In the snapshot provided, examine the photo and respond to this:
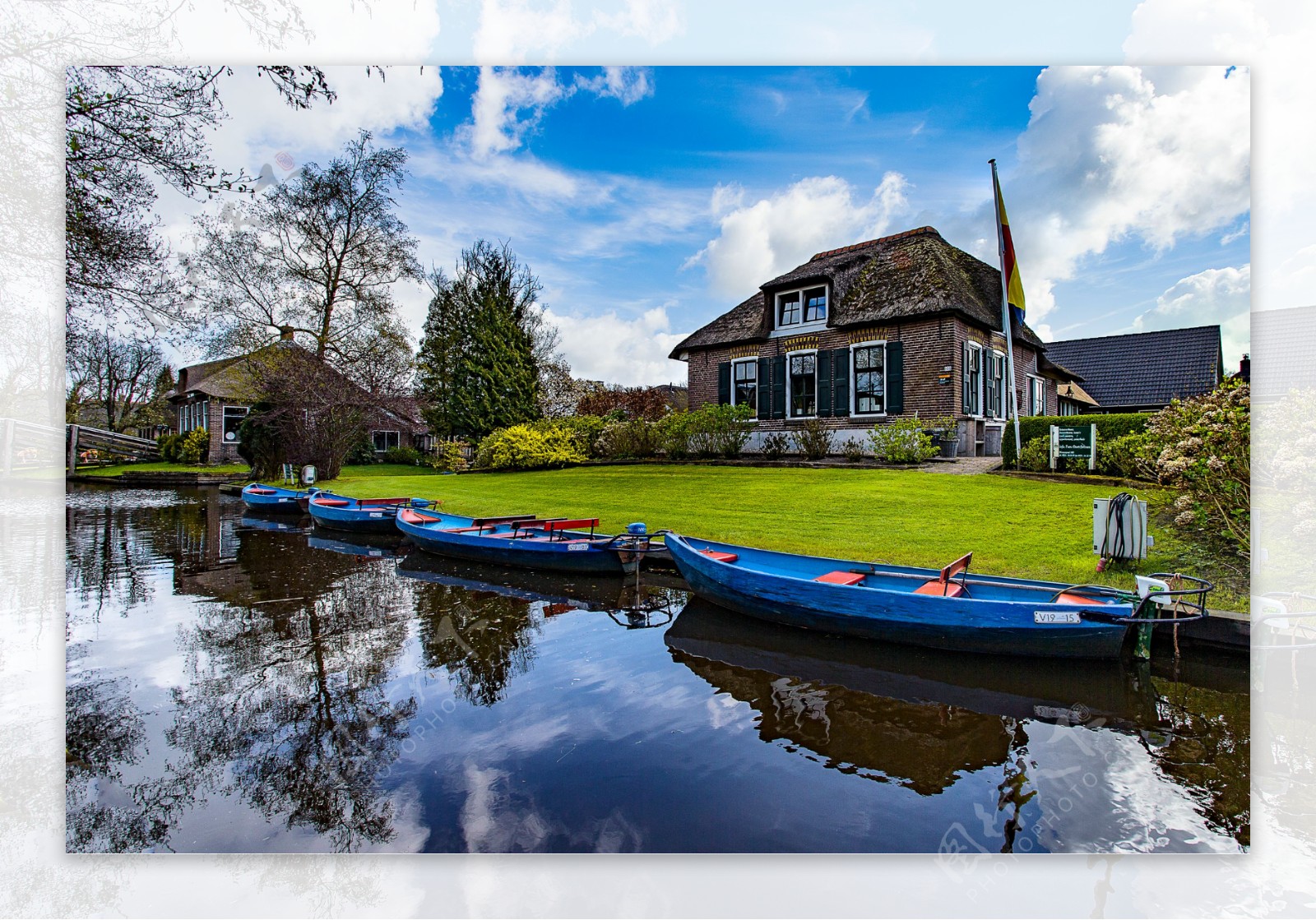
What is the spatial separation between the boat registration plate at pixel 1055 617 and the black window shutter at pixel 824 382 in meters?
6.08

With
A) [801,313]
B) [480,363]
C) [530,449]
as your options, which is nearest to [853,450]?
[801,313]

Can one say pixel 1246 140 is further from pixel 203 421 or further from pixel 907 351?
pixel 203 421

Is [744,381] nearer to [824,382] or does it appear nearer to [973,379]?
[824,382]

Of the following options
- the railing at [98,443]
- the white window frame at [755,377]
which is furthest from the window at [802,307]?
the railing at [98,443]

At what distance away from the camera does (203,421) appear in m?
8.77

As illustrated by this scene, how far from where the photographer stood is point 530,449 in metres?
8.06

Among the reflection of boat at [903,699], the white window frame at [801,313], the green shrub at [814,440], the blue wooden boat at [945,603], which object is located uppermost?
the white window frame at [801,313]

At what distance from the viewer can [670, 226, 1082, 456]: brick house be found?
28.2ft

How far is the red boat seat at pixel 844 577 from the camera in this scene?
403cm

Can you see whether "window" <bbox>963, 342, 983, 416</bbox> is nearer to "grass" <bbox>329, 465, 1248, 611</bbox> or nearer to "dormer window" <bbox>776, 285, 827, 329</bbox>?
"dormer window" <bbox>776, 285, 827, 329</bbox>

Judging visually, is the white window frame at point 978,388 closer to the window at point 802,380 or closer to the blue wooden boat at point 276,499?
the window at point 802,380

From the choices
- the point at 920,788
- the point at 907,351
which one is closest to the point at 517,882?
the point at 920,788

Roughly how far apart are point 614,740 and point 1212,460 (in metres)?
3.56

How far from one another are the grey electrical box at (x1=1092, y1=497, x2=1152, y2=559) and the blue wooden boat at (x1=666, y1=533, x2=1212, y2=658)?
0.94 feet
